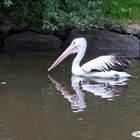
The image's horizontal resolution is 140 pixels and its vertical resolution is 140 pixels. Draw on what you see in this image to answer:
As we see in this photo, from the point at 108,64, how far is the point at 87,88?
1.31 m

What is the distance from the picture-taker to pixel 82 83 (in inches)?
439

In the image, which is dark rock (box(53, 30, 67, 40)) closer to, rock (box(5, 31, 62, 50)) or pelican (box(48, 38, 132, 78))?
rock (box(5, 31, 62, 50))

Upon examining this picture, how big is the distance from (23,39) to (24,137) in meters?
7.43

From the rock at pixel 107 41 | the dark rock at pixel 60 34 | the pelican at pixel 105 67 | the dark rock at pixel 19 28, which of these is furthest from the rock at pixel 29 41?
the pelican at pixel 105 67

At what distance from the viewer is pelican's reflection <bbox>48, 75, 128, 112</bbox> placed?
30.9ft

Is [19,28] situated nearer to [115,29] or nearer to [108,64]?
[115,29]

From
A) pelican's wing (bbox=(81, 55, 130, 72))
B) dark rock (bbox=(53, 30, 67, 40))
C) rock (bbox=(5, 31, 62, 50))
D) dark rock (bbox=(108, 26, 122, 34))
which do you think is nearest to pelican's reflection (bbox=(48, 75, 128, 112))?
pelican's wing (bbox=(81, 55, 130, 72))

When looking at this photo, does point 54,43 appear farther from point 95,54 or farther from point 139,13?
point 139,13

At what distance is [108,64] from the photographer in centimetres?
1170

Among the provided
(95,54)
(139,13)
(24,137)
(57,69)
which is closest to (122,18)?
(139,13)

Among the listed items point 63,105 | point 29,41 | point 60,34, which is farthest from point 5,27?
point 63,105

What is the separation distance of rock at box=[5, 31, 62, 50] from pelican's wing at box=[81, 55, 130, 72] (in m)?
3.20

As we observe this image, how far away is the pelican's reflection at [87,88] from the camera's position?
9407mm

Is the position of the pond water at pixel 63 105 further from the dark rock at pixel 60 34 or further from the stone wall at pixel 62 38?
the dark rock at pixel 60 34
